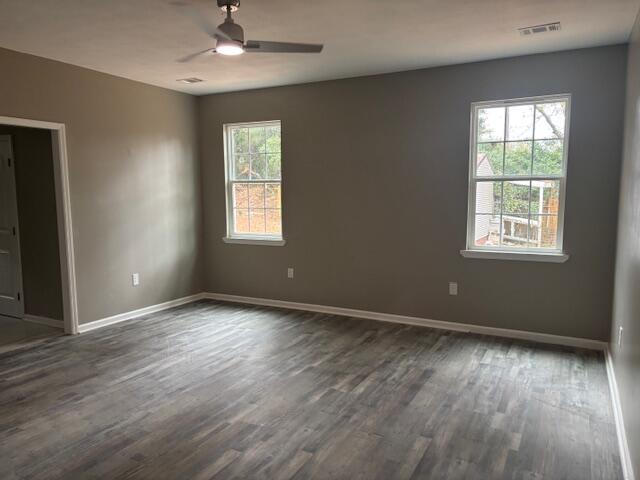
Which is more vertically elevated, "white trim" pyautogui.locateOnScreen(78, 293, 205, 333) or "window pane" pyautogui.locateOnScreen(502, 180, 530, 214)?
"window pane" pyautogui.locateOnScreen(502, 180, 530, 214)

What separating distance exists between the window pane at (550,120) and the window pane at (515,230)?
775 millimetres

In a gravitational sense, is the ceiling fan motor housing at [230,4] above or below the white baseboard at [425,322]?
above

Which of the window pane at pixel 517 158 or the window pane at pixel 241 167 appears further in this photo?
the window pane at pixel 241 167

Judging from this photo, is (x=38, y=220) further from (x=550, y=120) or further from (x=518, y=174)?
→ (x=550, y=120)

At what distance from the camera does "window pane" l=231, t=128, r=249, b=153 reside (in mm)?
5941

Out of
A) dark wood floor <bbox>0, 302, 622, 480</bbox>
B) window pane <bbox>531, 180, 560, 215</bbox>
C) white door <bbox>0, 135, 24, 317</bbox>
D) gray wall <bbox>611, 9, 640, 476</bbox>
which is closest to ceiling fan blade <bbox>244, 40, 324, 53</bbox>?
gray wall <bbox>611, 9, 640, 476</bbox>

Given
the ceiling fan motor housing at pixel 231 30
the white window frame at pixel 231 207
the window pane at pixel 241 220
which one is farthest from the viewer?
the window pane at pixel 241 220

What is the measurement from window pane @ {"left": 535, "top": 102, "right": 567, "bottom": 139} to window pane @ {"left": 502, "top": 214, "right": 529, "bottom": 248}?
775mm

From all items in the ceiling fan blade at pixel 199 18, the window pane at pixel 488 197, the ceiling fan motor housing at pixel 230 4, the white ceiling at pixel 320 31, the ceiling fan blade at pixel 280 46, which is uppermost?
the white ceiling at pixel 320 31

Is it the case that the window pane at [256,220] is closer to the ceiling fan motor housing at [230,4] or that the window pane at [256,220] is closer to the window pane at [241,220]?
the window pane at [241,220]

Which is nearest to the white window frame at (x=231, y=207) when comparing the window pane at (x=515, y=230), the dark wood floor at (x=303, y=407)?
the dark wood floor at (x=303, y=407)

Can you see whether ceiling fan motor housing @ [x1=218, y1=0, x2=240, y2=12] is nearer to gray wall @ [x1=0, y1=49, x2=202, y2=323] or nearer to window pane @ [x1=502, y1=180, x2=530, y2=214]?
gray wall @ [x1=0, y1=49, x2=202, y2=323]

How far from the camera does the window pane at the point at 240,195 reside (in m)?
6.01

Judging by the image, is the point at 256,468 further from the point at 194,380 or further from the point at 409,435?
the point at 194,380
